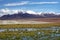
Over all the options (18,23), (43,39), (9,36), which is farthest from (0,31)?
(43,39)

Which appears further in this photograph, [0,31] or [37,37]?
[0,31]

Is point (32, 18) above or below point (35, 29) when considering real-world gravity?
above

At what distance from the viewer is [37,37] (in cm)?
848

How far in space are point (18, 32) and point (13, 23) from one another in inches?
27.5

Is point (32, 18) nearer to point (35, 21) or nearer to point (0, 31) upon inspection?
point (35, 21)

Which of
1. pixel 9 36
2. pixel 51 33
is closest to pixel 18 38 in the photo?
pixel 9 36

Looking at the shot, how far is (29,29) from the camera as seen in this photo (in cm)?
920

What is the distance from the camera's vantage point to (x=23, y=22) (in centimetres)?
847

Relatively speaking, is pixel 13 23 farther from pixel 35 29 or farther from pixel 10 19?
pixel 35 29

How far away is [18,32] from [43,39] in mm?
1200

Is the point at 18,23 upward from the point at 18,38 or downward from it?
upward

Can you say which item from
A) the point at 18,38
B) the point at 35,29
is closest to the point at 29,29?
the point at 35,29

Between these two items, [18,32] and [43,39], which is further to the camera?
[18,32]

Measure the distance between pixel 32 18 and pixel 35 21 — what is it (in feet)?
0.63
